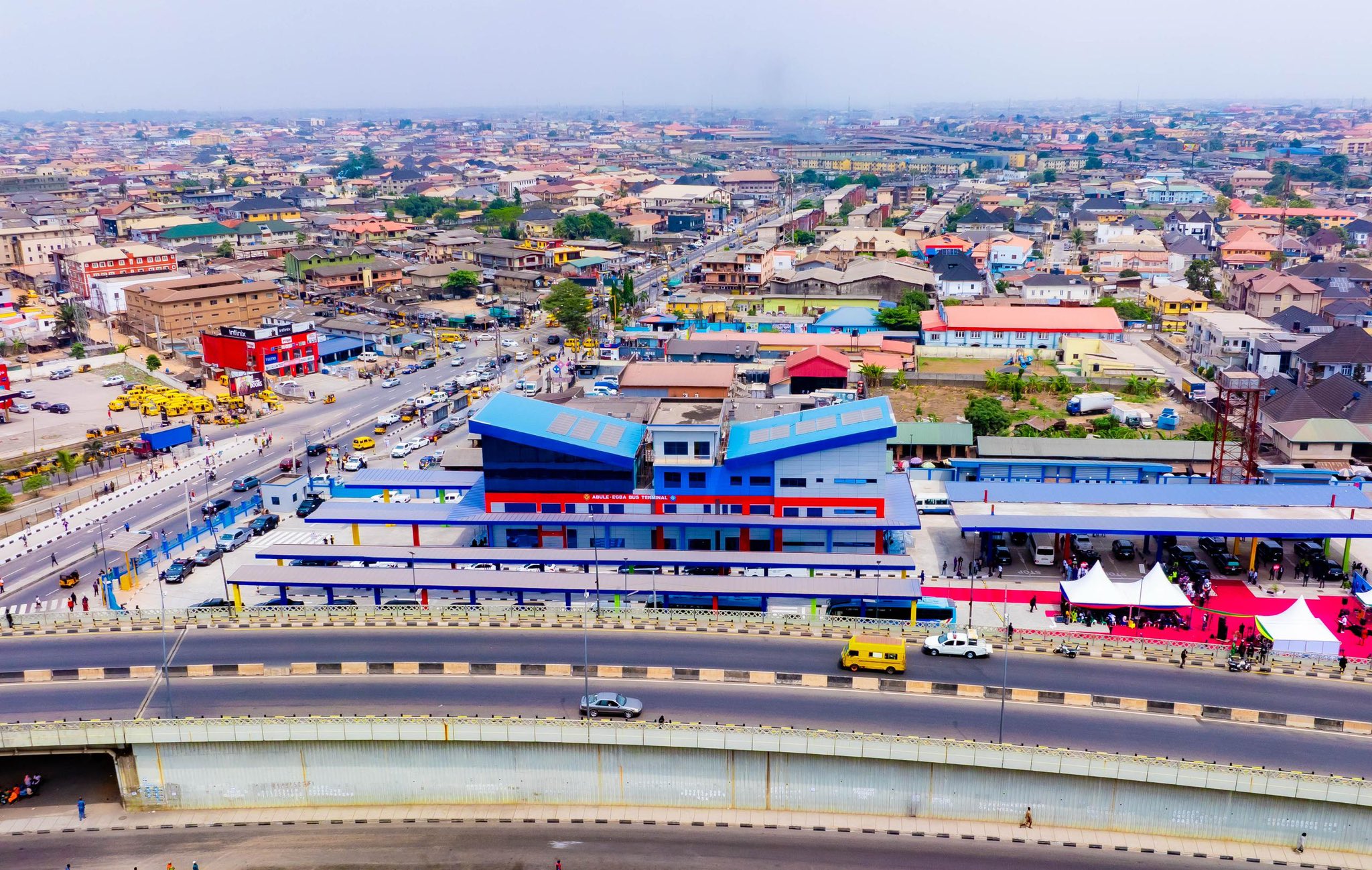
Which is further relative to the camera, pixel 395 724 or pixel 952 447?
pixel 952 447

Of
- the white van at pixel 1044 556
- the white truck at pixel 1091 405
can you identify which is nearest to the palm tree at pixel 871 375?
the white truck at pixel 1091 405

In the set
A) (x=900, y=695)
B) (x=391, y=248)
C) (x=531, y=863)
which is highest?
(x=391, y=248)

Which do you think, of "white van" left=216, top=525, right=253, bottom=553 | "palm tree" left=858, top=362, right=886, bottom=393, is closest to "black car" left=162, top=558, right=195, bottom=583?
"white van" left=216, top=525, right=253, bottom=553

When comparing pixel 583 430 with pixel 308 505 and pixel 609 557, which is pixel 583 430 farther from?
pixel 308 505

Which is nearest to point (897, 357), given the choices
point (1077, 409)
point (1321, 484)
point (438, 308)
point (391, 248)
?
point (1077, 409)

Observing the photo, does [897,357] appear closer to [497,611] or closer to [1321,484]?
[1321,484]

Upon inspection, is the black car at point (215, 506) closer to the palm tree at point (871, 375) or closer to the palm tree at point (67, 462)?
the palm tree at point (67, 462)

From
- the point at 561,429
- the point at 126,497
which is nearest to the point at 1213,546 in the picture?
the point at 561,429

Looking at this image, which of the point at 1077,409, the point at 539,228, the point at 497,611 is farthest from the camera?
the point at 539,228
